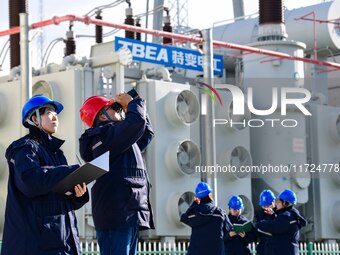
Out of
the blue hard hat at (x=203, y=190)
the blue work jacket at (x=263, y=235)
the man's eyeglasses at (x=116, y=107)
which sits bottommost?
the blue work jacket at (x=263, y=235)

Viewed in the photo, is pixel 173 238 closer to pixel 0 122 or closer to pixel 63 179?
pixel 0 122

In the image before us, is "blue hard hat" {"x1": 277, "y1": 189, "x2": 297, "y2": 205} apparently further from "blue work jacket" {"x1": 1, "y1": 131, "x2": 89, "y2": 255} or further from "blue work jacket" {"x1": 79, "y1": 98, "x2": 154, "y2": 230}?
"blue work jacket" {"x1": 1, "y1": 131, "x2": 89, "y2": 255}

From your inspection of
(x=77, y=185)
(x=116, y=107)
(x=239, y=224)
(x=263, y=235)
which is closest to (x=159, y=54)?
(x=239, y=224)

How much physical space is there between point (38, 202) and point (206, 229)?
6208 millimetres

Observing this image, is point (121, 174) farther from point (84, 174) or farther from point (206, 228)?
point (206, 228)

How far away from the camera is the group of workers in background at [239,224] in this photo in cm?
1160

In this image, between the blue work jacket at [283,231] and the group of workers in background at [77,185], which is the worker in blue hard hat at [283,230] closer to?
the blue work jacket at [283,231]

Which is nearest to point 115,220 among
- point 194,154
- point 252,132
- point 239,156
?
point 194,154

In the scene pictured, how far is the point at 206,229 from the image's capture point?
1164cm

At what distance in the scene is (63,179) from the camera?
18.4 feet

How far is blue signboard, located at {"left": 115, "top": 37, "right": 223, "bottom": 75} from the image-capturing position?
1719 centimetres

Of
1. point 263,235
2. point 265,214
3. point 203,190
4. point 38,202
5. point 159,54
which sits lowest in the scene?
point 263,235

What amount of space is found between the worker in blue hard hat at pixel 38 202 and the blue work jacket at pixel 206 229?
578cm

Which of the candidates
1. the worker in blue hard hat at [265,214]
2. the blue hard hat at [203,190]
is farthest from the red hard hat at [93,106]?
the worker in blue hard hat at [265,214]
